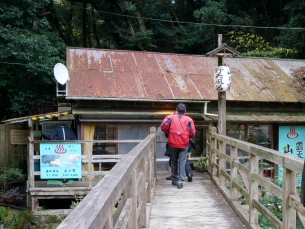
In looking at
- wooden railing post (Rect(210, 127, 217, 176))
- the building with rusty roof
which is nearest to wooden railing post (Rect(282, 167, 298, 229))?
wooden railing post (Rect(210, 127, 217, 176))

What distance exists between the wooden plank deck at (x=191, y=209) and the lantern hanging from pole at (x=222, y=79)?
2.41 metres

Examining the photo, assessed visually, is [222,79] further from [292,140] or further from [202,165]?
[292,140]

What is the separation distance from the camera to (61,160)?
7672 millimetres

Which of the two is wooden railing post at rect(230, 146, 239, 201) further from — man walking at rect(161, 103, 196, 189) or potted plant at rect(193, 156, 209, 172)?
potted plant at rect(193, 156, 209, 172)

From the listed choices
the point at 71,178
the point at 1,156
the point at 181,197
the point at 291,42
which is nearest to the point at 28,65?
the point at 1,156

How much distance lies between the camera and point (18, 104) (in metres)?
12.0

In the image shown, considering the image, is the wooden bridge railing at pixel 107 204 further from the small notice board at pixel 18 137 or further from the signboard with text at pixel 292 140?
the signboard with text at pixel 292 140

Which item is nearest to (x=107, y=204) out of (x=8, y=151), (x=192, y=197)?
(x=192, y=197)

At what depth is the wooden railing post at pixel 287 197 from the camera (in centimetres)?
256

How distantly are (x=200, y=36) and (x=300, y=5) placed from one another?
21.4ft

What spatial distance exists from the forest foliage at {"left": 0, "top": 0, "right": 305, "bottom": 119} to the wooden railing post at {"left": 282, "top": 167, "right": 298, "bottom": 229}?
1026 centimetres

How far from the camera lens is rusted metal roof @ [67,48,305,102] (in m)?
8.80

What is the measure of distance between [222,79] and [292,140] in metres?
4.96

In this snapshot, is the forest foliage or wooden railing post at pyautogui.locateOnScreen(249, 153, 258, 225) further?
the forest foliage
